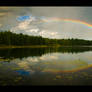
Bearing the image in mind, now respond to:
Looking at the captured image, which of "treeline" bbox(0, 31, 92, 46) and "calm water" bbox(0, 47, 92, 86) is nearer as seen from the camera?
"calm water" bbox(0, 47, 92, 86)

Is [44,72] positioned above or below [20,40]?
below

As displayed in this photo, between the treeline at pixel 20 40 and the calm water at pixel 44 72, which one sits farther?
the treeline at pixel 20 40

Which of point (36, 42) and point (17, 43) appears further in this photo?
point (36, 42)

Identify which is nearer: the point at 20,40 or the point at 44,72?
the point at 44,72
